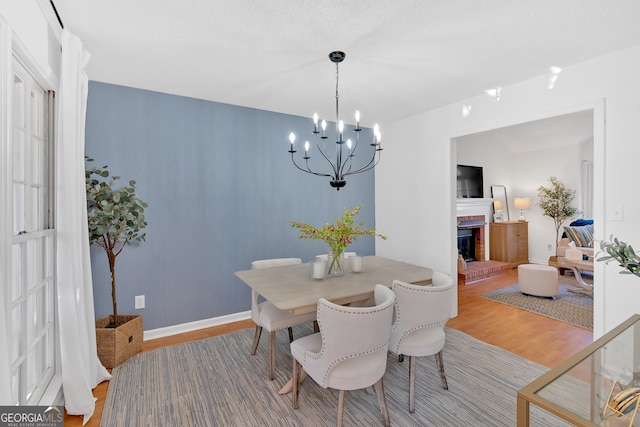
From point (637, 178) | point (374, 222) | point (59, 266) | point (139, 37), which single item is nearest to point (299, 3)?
point (139, 37)

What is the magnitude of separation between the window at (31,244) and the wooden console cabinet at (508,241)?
663 centimetres

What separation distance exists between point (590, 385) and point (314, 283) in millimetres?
1540

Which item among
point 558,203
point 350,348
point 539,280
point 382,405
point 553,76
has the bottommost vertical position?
point 382,405

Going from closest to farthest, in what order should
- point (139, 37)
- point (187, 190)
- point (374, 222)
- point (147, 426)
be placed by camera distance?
point (147, 426) < point (139, 37) < point (187, 190) < point (374, 222)

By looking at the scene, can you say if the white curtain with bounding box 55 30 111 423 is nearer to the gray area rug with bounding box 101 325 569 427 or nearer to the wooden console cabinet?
the gray area rug with bounding box 101 325 569 427

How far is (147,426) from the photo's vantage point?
71.7 inches

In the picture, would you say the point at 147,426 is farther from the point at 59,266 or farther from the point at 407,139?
the point at 407,139

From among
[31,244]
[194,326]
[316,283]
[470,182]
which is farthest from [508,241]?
[31,244]

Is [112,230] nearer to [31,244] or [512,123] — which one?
[31,244]

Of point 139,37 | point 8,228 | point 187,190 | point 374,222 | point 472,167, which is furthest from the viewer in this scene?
point 472,167

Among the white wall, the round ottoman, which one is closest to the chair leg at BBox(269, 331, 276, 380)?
the white wall

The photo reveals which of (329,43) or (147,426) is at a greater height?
(329,43)

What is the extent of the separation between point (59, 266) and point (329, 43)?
225cm

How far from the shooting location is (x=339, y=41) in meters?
2.08
